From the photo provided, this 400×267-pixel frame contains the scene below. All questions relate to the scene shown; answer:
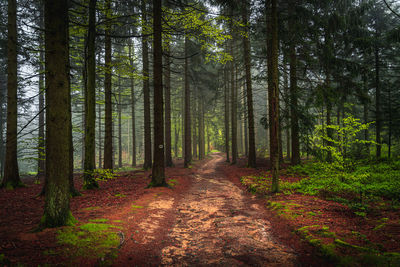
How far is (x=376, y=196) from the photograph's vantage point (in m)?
6.14

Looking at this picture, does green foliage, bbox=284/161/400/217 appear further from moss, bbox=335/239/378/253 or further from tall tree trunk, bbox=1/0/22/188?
tall tree trunk, bbox=1/0/22/188

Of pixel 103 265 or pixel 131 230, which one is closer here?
pixel 103 265

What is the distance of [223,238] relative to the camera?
14.3ft

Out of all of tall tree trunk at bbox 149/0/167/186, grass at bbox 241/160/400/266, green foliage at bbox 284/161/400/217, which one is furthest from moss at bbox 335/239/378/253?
tall tree trunk at bbox 149/0/167/186

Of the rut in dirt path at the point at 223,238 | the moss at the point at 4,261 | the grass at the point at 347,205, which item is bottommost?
the rut in dirt path at the point at 223,238

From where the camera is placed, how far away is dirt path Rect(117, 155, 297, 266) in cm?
355

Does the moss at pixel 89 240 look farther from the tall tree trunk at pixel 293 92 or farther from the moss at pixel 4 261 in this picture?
the tall tree trunk at pixel 293 92

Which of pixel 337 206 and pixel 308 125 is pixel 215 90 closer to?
pixel 308 125

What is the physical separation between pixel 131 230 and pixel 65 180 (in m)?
1.93

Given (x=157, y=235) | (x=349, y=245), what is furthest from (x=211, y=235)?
(x=349, y=245)

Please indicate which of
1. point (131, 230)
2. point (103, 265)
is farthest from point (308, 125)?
point (103, 265)

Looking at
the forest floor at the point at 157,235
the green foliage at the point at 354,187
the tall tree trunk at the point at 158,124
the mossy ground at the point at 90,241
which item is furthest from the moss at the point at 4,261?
the green foliage at the point at 354,187

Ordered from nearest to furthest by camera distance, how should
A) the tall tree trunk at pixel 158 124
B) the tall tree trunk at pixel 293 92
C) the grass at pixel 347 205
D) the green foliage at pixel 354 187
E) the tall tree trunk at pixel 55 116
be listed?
the grass at pixel 347 205
the tall tree trunk at pixel 55 116
the green foliage at pixel 354 187
the tall tree trunk at pixel 158 124
the tall tree trunk at pixel 293 92

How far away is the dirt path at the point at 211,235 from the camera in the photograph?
355 cm
